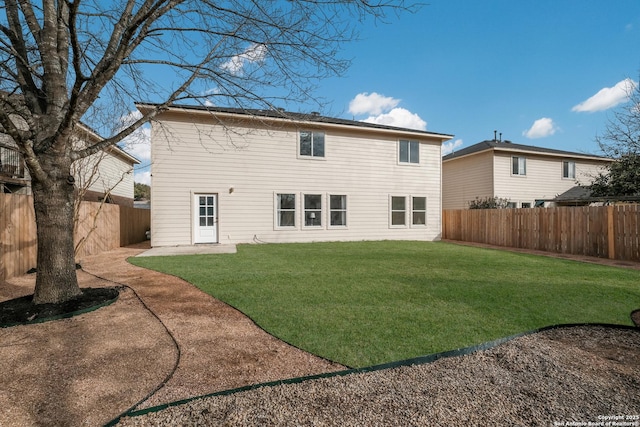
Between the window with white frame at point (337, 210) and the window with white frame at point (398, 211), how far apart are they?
2520mm

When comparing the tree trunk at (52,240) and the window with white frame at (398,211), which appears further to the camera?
the window with white frame at (398,211)

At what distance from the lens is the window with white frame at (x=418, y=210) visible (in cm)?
1502

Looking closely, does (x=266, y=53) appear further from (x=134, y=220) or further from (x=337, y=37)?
(x=134, y=220)

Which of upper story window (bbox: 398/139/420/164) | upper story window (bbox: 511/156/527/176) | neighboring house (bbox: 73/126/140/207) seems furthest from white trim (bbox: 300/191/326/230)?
upper story window (bbox: 511/156/527/176)

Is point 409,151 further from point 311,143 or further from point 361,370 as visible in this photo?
point 361,370

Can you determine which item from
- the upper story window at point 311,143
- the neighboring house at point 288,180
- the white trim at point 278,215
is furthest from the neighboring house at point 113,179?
the upper story window at point 311,143

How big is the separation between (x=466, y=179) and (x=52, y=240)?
20.3 m

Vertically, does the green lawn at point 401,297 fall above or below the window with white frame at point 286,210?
below

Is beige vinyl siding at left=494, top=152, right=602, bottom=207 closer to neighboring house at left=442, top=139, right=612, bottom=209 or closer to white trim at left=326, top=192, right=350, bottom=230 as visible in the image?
neighboring house at left=442, top=139, right=612, bottom=209

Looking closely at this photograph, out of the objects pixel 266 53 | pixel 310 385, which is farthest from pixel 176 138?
pixel 310 385

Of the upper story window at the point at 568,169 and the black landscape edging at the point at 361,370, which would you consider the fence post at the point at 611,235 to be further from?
the upper story window at the point at 568,169

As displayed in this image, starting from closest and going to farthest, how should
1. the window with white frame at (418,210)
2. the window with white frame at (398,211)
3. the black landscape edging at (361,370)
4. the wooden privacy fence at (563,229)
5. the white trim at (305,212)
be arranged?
1. the black landscape edging at (361,370)
2. the wooden privacy fence at (563,229)
3. the white trim at (305,212)
4. the window with white frame at (398,211)
5. the window with white frame at (418,210)

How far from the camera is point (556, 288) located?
5.52m

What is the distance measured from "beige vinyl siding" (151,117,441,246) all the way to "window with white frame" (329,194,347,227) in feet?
0.63
